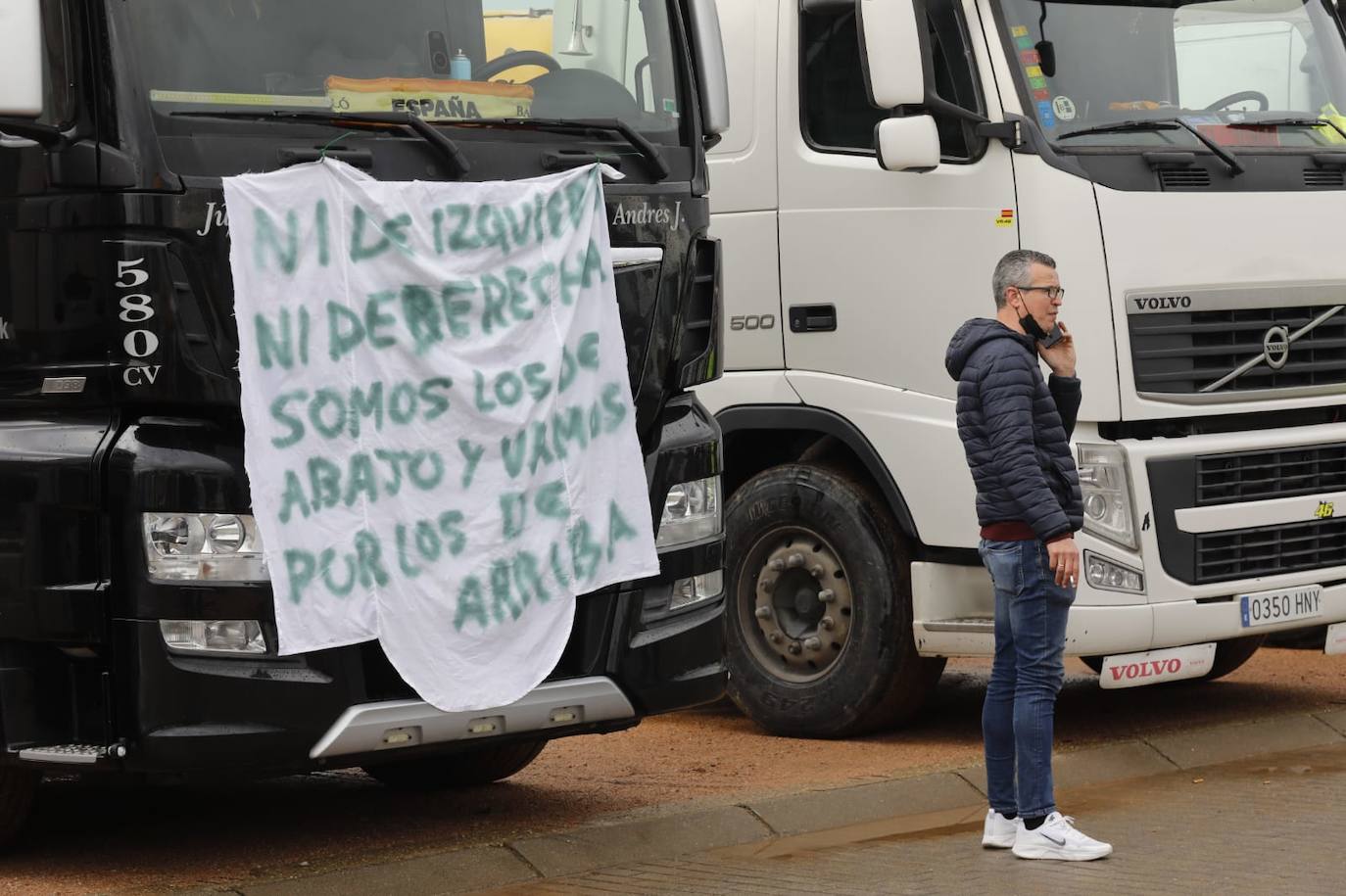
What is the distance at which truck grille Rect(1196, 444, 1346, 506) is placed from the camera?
348 inches

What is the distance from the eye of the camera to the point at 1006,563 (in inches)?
284

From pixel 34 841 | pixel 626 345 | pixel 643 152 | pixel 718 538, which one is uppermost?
pixel 643 152

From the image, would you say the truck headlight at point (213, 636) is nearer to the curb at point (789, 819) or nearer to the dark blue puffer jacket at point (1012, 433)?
the curb at point (789, 819)

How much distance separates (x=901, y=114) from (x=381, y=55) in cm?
273

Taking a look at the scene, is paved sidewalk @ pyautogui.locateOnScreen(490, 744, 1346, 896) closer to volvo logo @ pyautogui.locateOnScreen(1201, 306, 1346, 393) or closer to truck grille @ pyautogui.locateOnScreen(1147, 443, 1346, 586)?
truck grille @ pyautogui.locateOnScreen(1147, 443, 1346, 586)

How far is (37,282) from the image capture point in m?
6.46

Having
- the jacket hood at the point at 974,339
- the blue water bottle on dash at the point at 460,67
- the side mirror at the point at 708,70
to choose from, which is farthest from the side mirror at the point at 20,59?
the jacket hood at the point at 974,339

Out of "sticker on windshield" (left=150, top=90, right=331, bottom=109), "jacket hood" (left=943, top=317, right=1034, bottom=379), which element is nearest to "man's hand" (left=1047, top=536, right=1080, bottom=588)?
"jacket hood" (left=943, top=317, right=1034, bottom=379)

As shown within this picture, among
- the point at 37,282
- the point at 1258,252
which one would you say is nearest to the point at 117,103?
the point at 37,282

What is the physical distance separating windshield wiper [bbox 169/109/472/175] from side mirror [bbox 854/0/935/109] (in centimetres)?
219

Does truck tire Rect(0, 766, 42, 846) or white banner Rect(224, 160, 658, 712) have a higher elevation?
white banner Rect(224, 160, 658, 712)

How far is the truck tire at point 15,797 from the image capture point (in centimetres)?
696

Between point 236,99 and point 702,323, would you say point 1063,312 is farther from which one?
point 236,99

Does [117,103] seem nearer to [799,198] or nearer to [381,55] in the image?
[381,55]
